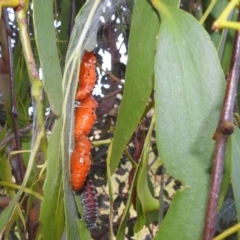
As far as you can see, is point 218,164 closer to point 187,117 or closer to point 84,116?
point 187,117

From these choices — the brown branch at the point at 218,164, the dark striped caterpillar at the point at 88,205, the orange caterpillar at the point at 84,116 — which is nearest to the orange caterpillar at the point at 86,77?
the orange caterpillar at the point at 84,116

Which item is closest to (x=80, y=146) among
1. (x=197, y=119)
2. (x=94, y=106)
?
(x=94, y=106)

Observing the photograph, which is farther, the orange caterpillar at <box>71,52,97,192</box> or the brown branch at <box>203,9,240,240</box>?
the orange caterpillar at <box>71,52,97,192</box>

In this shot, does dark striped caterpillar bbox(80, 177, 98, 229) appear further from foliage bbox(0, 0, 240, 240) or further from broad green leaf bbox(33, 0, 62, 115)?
broad green leaf bbox(33, 0, 62, 115)

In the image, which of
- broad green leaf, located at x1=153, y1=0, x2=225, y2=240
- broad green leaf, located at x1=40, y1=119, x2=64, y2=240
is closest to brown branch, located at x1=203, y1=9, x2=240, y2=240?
broad green leaf, located at x1=153, y1=0, x2=225, y2=240

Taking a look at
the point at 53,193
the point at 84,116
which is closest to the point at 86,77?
the point at 84,116

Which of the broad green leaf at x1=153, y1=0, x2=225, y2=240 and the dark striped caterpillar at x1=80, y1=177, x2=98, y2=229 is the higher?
the broad green leaf at x1=153, y1=0, x2=225, y2=240
